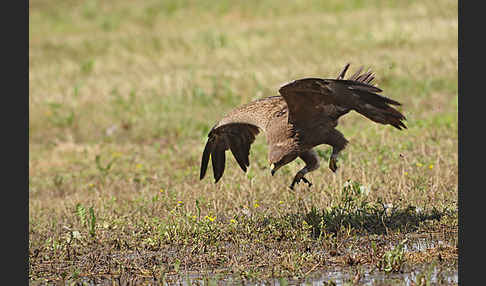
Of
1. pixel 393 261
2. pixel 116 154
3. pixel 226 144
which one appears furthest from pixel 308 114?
pixel 116 154

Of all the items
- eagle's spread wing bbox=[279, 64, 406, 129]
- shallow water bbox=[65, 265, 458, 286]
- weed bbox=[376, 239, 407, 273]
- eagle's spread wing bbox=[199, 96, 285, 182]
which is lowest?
shallow water bbox=[65, 265, 458, 286]

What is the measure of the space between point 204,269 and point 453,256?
2262mm

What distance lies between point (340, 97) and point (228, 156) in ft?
15.1

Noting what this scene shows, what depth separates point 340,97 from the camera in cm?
701

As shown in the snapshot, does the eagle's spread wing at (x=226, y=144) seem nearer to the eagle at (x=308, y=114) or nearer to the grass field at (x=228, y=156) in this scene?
the eagle at (x=308, y=114)

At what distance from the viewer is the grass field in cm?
700

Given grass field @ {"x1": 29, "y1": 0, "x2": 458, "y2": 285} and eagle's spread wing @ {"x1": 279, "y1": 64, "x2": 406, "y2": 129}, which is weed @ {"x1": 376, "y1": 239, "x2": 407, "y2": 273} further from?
eagle's spread wing @ {"x1": 279, "y1": 64, "x2": 406, "y2": 129}

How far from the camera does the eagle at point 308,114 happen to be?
6977 millimetres

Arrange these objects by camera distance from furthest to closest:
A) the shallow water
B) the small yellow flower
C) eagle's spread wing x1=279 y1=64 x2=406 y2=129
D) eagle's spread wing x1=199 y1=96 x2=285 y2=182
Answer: the small yellow flower → eagle's spread wing x1=199 y1=96 x2=285 y2=182 → eagle's spread wing x1=279 y1=64 x2=406 y2=129 → the shallow water

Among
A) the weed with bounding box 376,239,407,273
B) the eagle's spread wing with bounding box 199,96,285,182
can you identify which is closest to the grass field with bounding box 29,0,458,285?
the weed with bounding box 376,239,407,273

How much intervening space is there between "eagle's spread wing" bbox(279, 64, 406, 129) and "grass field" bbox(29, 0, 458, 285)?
993 mm

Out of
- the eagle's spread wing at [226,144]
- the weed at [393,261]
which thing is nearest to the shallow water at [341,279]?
the weed at [393,261]

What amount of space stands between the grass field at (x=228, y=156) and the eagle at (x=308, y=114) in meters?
0.64

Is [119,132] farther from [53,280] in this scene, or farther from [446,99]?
[53,280]
